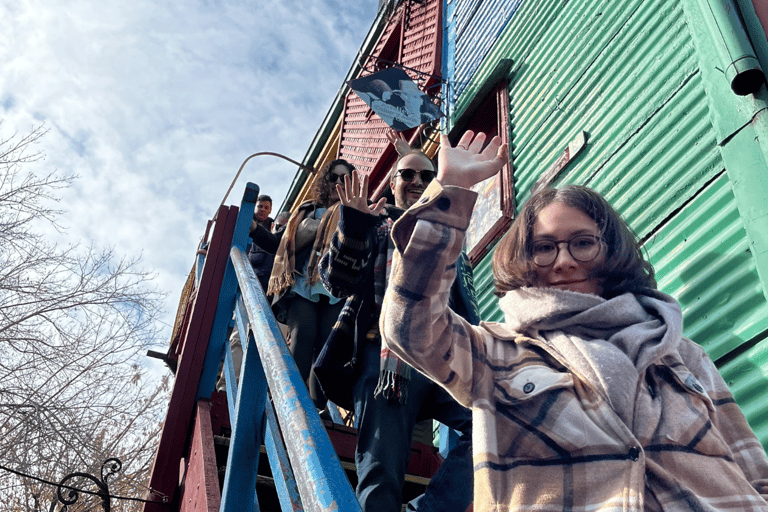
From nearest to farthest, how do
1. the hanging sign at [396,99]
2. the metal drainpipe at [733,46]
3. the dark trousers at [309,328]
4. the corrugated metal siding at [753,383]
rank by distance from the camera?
the corrugated metal siding at [753,383] → the metal drainpipe at [733,46] → the dark trousers at [309,328] → the hanging sign at [396,99]

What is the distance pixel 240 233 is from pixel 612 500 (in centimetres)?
327

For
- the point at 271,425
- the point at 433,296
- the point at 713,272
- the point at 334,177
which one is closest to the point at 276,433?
the point at 271,425

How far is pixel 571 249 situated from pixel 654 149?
2026 mm

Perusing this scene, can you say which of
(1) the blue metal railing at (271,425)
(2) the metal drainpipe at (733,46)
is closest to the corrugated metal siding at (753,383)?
(2) the metal drainpipe at (733,46)

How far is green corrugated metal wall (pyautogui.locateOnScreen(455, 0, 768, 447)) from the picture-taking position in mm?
2564

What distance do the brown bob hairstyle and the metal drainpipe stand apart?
140cm

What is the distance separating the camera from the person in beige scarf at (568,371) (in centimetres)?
122

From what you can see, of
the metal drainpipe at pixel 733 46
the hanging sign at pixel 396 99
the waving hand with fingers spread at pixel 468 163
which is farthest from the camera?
the hanging sign at pixel 396 99

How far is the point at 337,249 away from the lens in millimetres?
2457

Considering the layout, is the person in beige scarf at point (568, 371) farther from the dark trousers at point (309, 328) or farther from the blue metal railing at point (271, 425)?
the dark trousers at point (309, 328)

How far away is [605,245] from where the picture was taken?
171cm

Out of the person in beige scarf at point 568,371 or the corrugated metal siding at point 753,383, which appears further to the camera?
the corrugated metal siding at point 753,383

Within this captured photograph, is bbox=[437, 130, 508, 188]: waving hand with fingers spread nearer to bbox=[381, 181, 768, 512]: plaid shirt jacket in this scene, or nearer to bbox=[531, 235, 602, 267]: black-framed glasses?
bbox=[381, 181, 768, 512]: plaid shirt jacket

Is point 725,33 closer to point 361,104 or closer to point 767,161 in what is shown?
point 767,161
